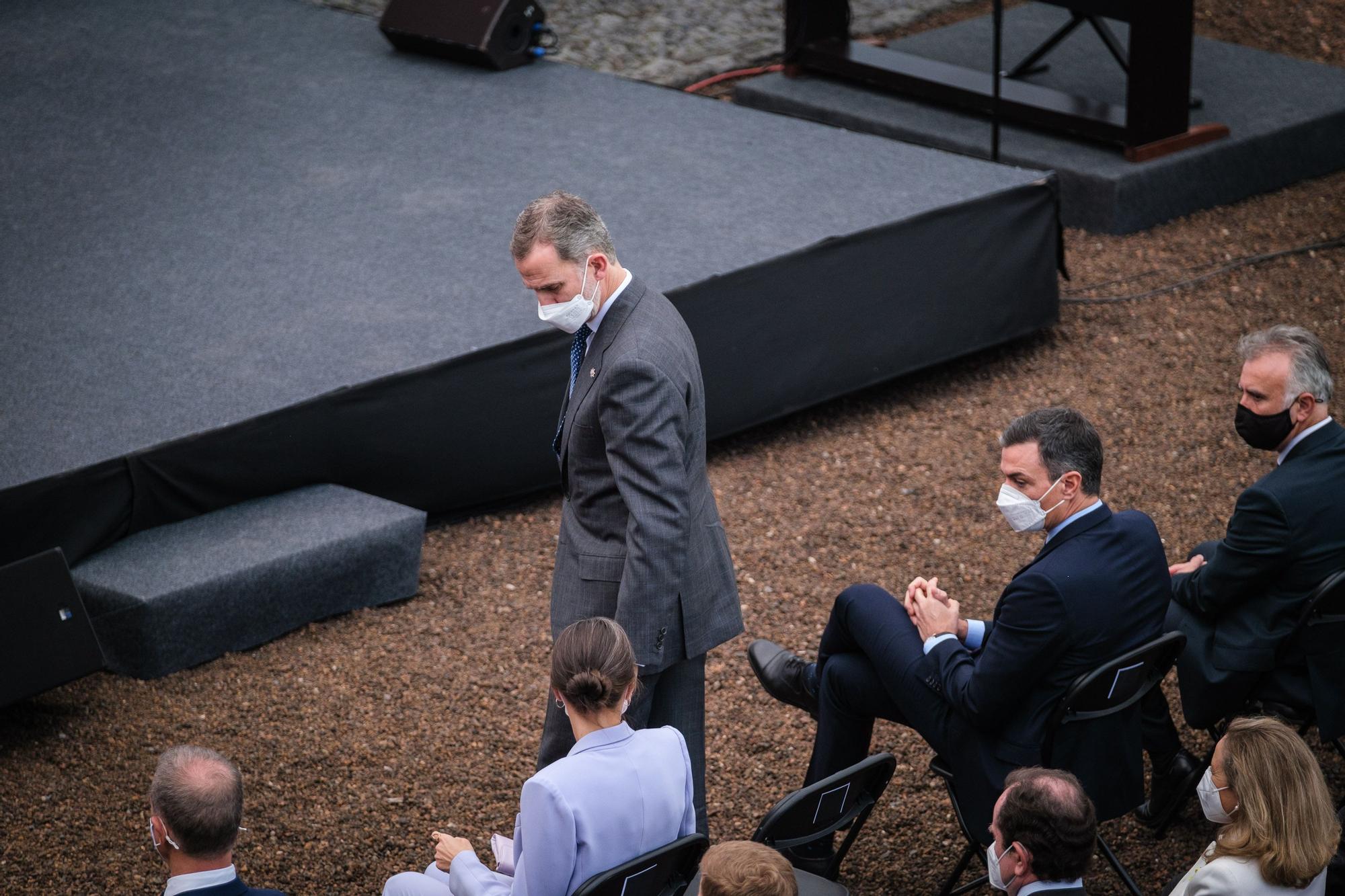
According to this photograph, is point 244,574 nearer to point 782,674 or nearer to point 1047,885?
point 782,674

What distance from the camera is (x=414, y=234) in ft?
17.7

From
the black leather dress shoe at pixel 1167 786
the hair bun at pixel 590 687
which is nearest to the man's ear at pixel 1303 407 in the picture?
the black leather dress shoe at pixel 1167 786

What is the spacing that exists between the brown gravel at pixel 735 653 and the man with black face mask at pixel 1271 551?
41cm

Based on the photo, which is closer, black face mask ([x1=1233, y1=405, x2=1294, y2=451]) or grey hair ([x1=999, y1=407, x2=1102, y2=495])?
grey hair ([x1=999, y1=407, x2=1102, y2=495])

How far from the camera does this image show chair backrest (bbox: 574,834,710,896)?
2201 mm

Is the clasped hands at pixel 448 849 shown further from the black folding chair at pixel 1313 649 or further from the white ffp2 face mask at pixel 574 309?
the black folding chair at pixel 1313 649

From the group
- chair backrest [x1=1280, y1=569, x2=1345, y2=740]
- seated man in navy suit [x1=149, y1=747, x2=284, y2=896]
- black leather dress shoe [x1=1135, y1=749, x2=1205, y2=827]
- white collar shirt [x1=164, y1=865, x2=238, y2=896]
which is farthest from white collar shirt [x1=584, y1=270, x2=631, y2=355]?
black leather dress shoe [x1=1135, y1=749, x2=1205, y2=827]

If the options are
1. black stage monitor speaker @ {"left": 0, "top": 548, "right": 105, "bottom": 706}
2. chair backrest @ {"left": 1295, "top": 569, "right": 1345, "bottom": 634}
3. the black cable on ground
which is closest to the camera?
chair backrest @ {"left": 1295, "top": 569, "right": 1345, "bottom": 634}

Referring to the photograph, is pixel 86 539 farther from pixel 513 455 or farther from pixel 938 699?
pixel 938 699

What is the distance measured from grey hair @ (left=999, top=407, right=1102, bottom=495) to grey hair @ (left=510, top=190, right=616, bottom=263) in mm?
883

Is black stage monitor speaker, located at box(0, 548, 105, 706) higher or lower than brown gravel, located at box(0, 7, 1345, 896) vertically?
higher

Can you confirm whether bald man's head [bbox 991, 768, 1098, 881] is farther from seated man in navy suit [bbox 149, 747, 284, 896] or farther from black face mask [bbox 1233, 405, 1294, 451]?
seated man in navy suit [bbox 149, 747, 284, 896]

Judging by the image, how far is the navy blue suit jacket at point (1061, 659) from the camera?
2592 mm

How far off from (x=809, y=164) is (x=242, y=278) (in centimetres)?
238
